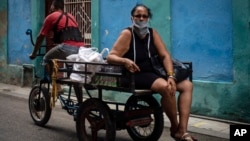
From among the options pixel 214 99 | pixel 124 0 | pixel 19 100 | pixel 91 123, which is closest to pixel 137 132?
pixel 91 123

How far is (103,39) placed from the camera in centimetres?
827

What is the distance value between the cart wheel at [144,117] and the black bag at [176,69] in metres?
0.42

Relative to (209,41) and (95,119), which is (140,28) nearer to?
Answer: (95,119)

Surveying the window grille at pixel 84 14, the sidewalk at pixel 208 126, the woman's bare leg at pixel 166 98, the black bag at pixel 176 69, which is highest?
the window grille at pixel 84 14

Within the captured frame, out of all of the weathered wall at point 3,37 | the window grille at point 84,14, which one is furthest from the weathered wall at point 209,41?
the weathered wall at point 3,37

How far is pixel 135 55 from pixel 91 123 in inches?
39.7

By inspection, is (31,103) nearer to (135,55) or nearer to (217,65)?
(135,55)

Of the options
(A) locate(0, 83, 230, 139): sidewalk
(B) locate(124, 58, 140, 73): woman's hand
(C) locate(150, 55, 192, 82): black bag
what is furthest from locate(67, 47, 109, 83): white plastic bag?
(A) locate(0, 83, 230, 139): sidewalk

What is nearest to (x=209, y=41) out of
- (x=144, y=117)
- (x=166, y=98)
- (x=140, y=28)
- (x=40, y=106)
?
(x=140, y=28)

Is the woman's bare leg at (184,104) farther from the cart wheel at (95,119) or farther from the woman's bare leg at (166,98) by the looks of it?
the cart wheel at (95,119)

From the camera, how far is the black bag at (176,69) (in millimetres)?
4270

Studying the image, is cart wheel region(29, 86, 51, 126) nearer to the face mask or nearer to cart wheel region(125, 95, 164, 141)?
cart wheel region(125, 95, 164, 141)

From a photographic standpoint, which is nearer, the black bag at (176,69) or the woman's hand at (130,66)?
the woman's hand at (130,66)

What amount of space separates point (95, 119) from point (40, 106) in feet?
5.69
